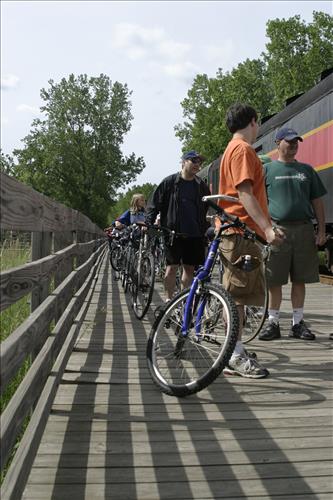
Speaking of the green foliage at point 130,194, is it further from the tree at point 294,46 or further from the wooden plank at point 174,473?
the wooden plank at point 174,473

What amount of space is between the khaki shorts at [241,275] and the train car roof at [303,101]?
6929 millimetres

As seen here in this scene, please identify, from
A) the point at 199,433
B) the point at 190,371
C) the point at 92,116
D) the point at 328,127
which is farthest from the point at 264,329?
the point at 92,116

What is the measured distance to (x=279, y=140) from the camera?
550 cm

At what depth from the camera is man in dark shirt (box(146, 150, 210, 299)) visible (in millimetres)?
6062

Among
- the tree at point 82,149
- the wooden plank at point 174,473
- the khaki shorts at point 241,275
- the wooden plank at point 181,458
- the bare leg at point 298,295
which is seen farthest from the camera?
the tree at point 82,149

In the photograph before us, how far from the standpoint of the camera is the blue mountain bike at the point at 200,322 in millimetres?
3541

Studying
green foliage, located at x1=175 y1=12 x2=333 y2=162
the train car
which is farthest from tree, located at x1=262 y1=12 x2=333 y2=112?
the train car

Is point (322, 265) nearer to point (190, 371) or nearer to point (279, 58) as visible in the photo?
point (190, 371)

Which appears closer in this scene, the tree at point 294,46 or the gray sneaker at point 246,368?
the gray sneaker at point 246,368

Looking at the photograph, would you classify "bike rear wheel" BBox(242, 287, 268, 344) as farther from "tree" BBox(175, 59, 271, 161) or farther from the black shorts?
"tree" BBox(175, 59, 271, 161)

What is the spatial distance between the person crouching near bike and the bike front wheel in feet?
1.33

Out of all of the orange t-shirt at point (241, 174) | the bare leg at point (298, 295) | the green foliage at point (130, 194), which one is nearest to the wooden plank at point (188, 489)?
the orange t-shirt at point (241, 174)

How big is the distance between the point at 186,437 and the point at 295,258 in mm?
2950

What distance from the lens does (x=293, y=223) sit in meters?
5.68
